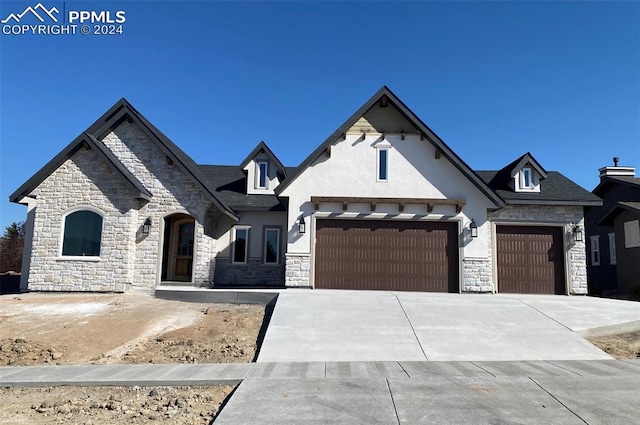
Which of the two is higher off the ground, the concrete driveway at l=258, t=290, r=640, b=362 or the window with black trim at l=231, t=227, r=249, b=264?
the window with black trim at l=231, t=227, r=249, b=264

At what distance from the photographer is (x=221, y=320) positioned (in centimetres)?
1116

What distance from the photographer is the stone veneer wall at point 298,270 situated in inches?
583

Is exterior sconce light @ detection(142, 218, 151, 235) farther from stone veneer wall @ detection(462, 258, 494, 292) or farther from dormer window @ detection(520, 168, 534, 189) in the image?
dormer window @ detection(520, 168, 534, 189)

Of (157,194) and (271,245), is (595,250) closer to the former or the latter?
(271,245)

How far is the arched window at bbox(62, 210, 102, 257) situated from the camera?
14531 mm

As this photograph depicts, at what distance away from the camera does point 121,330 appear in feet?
33.3

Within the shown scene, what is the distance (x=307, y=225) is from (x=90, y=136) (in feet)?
26.6

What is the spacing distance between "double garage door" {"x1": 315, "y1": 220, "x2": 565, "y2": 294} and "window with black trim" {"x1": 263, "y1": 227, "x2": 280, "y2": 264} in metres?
2.55

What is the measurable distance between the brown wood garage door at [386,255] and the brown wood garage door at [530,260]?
2.08 metres

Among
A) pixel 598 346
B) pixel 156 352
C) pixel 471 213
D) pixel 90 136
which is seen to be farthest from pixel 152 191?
pixel 598 346

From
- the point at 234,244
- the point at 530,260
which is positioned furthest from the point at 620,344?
the point at 234,244

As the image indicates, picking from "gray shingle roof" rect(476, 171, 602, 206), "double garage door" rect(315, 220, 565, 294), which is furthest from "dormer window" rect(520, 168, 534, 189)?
"double garage door" rect(315, 220, 565, 294)

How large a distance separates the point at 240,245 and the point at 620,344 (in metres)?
12.5

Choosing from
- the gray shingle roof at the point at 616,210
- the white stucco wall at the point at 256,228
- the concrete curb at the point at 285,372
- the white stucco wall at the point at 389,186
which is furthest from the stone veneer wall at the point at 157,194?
the gray shingle roof at the point at 616,210
